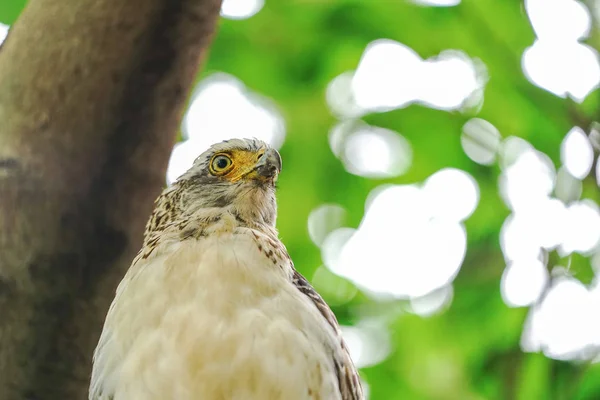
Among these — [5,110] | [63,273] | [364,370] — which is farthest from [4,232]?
[364,370]

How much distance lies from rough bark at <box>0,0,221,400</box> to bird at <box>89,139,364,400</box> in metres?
0.21

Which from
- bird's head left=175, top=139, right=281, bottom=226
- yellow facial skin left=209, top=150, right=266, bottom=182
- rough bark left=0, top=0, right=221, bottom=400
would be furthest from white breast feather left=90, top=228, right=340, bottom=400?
yellow facial skin left=209, top=150, right=266, bottom=182

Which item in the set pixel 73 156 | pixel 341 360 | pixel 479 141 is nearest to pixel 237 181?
pixel 73 156

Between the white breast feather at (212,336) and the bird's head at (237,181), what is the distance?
0.52 meters

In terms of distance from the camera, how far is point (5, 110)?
2.49 m

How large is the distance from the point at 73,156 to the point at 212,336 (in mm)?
778

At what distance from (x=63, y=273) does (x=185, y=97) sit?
0.67 metres

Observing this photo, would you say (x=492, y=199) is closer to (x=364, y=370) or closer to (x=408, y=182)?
(x=408, y=182)

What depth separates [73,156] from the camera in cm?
246

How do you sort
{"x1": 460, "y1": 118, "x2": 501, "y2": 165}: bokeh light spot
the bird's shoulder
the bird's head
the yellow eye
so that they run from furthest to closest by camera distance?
1. {"x1": 460, "y1": 118, "x2": 501, "y2": 165}: bokeh light spot
2. the yellow eye
3. the bird's head
4. the bird's shoulder

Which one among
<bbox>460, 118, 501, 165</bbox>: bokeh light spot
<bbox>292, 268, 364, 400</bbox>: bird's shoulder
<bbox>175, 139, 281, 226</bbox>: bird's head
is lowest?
<bbox>292, 268, 364, 400</bbox>: bird's shoulder

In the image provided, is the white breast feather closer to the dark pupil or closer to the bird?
the bird

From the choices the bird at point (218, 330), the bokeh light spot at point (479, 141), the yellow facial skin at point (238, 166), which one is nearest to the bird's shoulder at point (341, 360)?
the bird at point (218, 330)

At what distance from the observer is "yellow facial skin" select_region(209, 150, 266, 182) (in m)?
2.92
